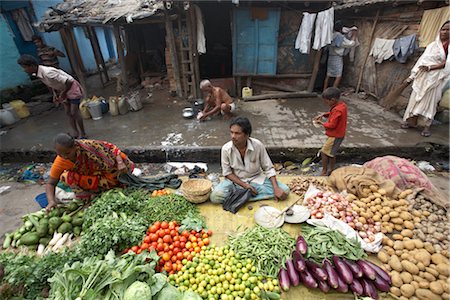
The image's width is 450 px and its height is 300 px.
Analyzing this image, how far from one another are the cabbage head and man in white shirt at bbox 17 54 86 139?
508 centimetres

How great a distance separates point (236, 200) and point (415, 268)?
81.8 inches

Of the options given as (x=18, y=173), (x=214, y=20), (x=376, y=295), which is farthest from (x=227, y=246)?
(x=214, y=20)

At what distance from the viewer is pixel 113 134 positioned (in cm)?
647

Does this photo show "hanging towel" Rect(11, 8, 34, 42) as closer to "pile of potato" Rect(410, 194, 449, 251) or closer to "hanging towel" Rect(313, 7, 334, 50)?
"hanging towel" Rect(313, 7, 334, 50)

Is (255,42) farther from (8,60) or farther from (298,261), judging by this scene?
(8,60)

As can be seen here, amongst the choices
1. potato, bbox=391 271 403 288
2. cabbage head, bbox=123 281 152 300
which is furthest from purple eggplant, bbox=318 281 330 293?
cabbage head, bbox=123 281 152 300

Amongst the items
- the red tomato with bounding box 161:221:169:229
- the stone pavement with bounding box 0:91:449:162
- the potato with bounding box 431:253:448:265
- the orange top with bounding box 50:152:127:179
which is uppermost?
the orange top with bounding box 50:152:127:179

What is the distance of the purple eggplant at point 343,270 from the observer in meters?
2.22

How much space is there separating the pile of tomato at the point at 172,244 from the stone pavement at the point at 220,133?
277 cm

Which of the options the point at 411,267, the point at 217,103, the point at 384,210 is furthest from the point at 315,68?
the point at 411,267

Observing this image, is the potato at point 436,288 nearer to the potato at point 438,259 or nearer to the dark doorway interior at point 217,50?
the potato at point 438,259

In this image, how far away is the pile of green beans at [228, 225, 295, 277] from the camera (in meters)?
2.48

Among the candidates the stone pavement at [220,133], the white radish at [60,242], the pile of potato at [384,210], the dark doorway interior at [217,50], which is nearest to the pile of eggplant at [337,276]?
the pile of potato at [384,210]

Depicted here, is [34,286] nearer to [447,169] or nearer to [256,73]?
[447,169]
